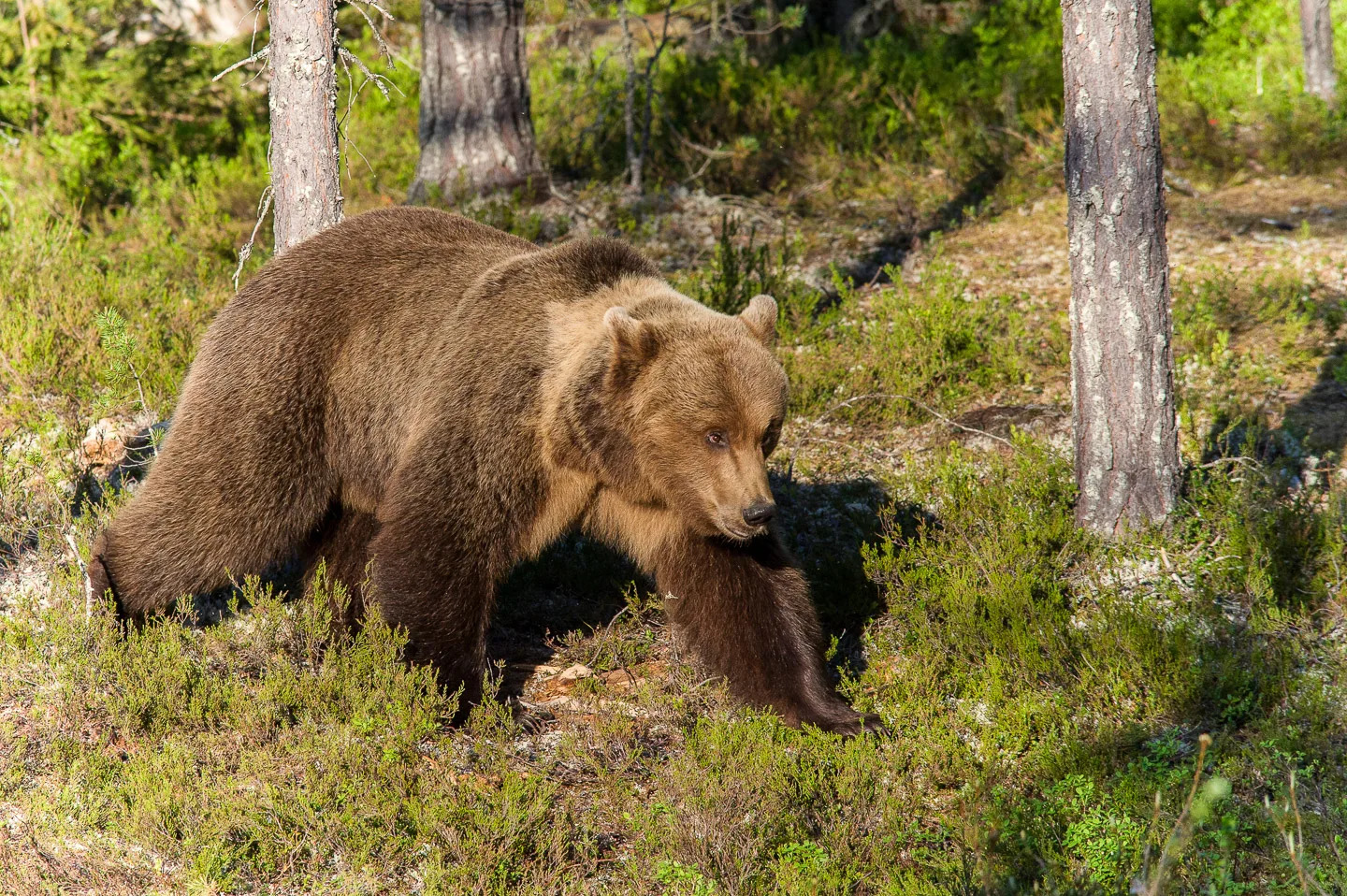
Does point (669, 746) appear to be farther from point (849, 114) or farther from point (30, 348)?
point (849, 114)

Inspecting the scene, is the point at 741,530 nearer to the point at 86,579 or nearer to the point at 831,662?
the point at 831,662

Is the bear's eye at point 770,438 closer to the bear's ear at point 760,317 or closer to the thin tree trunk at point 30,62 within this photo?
the bear's ear at point 760,317

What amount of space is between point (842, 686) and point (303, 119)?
12.1 feet

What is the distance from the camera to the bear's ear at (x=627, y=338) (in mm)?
4273

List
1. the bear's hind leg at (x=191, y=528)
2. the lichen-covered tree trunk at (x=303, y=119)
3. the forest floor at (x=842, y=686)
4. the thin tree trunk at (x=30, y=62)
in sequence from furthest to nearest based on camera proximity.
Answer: the thin tree trunk at (x=30, y=62)
the lichen-covered tree trunk at (x=303, y=119)
the bear's hind leg at (x=191, y=528)
the forest floor at (x=842, y=686)

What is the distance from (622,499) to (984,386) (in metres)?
3.30

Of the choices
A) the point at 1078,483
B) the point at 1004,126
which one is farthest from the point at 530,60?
the point at 1078,483

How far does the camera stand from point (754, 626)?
468cm

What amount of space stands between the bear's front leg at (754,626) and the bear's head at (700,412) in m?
0.29

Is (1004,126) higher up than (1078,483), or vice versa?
(1004,126)

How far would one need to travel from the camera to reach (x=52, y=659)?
4719mm

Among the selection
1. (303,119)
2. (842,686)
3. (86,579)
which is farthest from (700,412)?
(303,119)

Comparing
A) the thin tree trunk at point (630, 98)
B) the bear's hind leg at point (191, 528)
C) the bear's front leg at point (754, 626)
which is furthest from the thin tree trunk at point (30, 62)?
the bear's front leg at point (754, 626)

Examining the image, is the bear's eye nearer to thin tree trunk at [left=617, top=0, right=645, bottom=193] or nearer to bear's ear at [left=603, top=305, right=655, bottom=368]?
bear's ear at [left=603, top=305, right=655, bottom=368]
